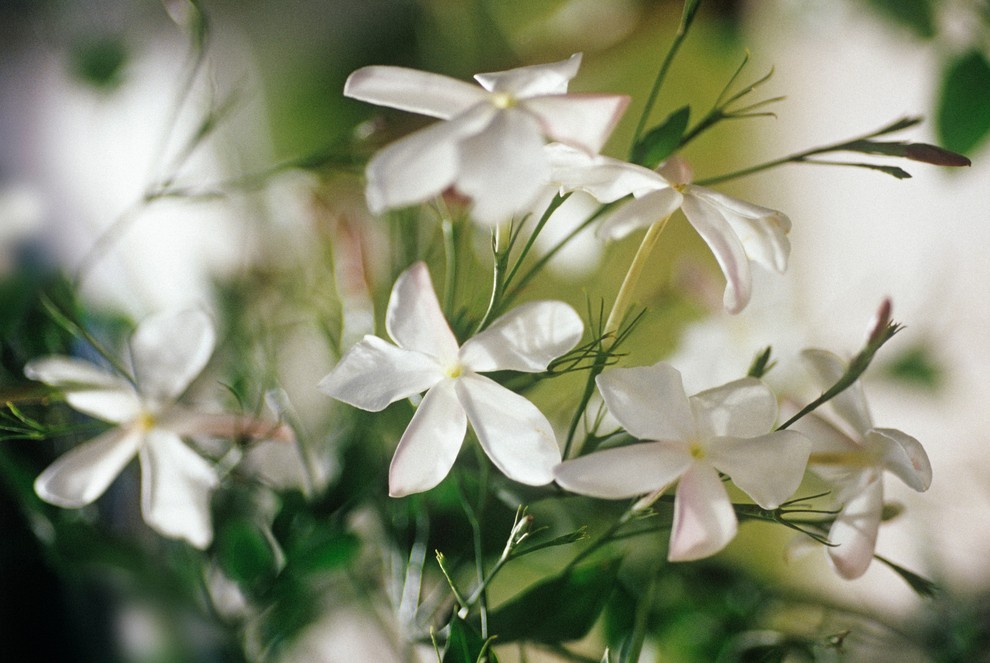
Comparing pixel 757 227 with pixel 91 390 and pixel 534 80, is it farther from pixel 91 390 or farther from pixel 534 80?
pixel 91 390

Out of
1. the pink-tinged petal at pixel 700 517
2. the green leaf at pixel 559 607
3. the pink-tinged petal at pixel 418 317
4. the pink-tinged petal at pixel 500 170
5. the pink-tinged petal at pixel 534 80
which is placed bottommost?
the green leaf at pixel 559 607

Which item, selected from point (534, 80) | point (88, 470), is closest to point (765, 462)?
point (534, 80)

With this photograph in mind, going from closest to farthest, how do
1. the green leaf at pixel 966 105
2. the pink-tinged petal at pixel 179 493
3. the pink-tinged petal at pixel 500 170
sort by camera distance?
the pink-tinged petal at pixel 500 170 → the pink-tinged petal at pixel 179 493 → the green leaf at pixel 966 105

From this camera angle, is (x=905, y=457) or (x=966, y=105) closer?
(x=905, y=457)

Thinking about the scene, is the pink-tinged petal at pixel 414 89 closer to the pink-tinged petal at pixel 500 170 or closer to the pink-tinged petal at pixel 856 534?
the pink-tinged petal at pixel 500 170

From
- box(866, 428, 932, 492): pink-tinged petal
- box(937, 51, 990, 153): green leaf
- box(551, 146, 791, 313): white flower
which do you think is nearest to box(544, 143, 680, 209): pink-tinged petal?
box(551, 146, 791, 313): white flower

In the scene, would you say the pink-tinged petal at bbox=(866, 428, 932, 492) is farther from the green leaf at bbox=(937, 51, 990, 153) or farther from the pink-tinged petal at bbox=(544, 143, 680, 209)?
the green leaf at bbox=(937, 51, 990, 153)

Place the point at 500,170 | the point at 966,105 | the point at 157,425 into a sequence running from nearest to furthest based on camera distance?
the point at 500,170, the point at 157,425, the point at 966,105

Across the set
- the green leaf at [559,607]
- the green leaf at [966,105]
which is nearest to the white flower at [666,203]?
the green leaf at [559,607]
